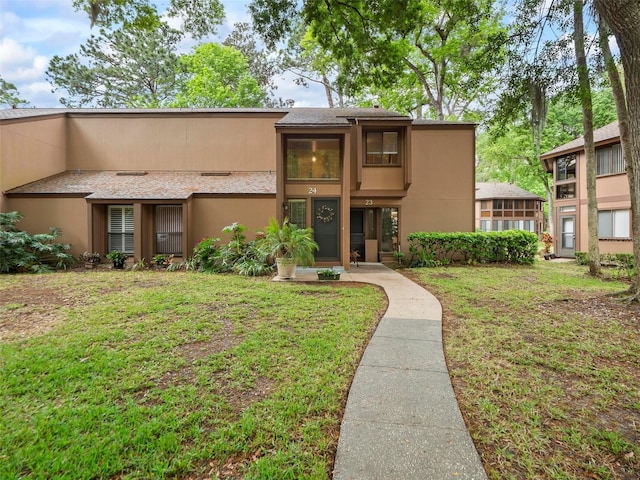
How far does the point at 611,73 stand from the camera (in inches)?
271

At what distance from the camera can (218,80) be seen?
2084cm

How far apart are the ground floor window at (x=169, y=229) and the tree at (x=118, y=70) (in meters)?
15.8

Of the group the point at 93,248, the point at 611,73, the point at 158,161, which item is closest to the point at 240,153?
the point at 158,161

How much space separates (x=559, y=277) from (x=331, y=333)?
8.18 metres

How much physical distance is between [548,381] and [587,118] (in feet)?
30.4

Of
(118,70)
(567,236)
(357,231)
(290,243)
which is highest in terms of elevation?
(118,70)

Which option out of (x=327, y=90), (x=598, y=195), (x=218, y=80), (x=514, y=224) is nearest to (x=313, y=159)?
(x=598, y=195)

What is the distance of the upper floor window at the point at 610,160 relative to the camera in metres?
12.2

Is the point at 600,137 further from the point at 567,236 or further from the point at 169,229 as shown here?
the point at 169,229

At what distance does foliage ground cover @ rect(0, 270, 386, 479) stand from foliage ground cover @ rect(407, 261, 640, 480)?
124cm

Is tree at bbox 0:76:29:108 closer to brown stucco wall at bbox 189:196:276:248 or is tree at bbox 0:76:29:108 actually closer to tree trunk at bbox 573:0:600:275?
brown stucco wall at bbox 189:196:276:248

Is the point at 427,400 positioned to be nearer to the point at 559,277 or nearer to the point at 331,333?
the point at 331,333

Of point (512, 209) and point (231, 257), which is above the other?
point (512, 209)

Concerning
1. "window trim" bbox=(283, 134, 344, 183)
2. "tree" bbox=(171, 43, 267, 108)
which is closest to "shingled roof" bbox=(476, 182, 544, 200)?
"tree" bbox=(171, 43, 267, 108)
